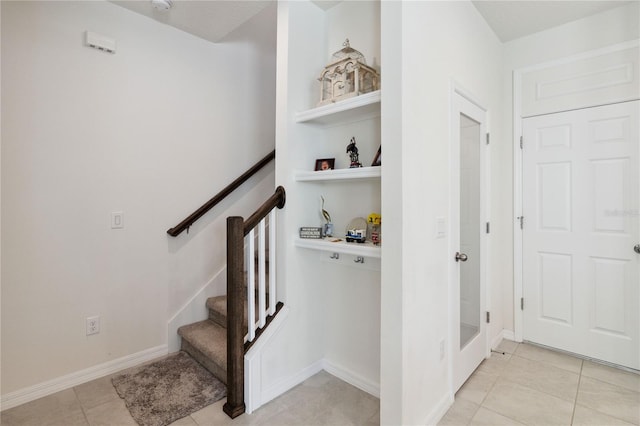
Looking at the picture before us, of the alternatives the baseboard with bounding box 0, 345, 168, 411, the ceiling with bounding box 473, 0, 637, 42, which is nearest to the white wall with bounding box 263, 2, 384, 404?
the ceiling with bounding box 473, 0, 637, 42

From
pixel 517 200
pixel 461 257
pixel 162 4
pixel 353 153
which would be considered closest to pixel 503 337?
pixel 517 200

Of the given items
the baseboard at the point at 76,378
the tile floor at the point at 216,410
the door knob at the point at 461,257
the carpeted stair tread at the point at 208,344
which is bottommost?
the tile floor at the point at 216,410

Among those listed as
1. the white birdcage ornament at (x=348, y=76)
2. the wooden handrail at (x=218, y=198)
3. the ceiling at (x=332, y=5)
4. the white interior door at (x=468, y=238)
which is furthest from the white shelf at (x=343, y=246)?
the ceiling at (x=332, y=5)

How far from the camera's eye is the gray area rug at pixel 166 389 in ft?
5.96

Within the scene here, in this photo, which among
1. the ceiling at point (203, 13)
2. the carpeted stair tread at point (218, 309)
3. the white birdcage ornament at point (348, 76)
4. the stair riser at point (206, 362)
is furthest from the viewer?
the carpeted stair tread at point (218, 309)

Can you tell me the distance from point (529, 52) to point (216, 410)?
3657 millimetres

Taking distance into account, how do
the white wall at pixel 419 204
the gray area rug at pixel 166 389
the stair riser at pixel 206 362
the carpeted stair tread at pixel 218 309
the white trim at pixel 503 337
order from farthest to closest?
1. the white trim at pixel 503 337
2. the carpeted stair tread at pixel 218 309
3. the stair riser at pixel 206 362
4. the gray area rug at pixel 166 389
5. the white wall at pixel 419 204

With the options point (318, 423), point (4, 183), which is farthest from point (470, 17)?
point (4, 183)

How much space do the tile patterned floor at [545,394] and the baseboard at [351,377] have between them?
43cm

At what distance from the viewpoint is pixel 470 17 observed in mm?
2242

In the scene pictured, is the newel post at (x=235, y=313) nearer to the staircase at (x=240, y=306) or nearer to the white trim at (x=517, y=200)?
the staircase at (x=240, y=306)

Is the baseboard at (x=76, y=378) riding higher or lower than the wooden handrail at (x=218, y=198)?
lower

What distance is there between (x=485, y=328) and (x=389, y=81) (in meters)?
2.06

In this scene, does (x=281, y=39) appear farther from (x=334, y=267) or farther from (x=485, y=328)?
(x=485, y=328)
